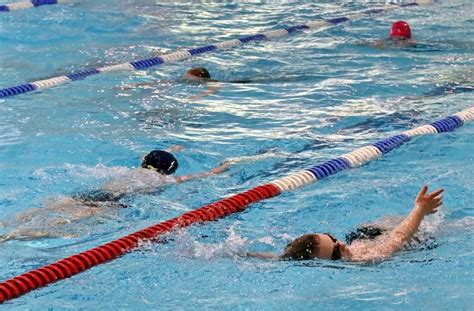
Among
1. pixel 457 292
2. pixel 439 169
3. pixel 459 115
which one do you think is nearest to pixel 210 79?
pixel 459 115

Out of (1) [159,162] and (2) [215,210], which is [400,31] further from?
(2) [215,210]

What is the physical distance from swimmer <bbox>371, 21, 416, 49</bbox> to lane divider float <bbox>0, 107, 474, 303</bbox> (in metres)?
2.68

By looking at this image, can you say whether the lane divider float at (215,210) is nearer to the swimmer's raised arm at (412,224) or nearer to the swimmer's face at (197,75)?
the swimmer's raised arm at (412,224)

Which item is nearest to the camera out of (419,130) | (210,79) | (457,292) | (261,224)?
(457,292)

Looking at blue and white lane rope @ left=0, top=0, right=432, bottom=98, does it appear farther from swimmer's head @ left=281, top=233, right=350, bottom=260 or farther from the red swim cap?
swimmer's head @ left=281, top=233, right=350, bottom=260

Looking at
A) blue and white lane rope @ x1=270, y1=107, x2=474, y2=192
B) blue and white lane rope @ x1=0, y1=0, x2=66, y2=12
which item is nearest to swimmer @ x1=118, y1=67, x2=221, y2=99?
blue and white lane rope @ x1=270, y1=107, x2=474, y2=192

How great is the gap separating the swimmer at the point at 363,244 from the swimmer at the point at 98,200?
1081mm

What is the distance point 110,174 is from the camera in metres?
5.23

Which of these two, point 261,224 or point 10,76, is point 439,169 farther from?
point 10,76

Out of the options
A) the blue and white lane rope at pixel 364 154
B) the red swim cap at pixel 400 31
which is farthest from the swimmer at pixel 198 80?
the red swim cap at pixel 400 31

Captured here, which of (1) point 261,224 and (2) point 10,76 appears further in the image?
(2) point 10,76

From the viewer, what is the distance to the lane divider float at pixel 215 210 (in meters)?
3.41

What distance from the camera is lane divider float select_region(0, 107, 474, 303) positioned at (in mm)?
3412

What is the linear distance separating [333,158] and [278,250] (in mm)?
1516
